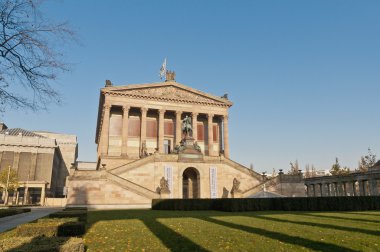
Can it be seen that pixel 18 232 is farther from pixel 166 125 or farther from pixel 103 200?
pixel 166 125

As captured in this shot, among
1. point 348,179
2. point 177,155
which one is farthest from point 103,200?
point 348,179

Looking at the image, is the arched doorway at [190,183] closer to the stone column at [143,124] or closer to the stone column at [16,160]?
the stone column at [143,124]

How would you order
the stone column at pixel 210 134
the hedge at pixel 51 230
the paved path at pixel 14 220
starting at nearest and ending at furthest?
1. the hedge at pixel 51 230
2. the paved path at pixel 14 220
3. the stone column at pixel 210 134

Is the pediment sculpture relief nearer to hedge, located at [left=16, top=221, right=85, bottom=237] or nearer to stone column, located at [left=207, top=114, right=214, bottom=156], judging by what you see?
stone column, located at [left=207, top=114, right=214, bottom=156]

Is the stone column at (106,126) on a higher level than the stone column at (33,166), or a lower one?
higher

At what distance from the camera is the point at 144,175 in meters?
42.8

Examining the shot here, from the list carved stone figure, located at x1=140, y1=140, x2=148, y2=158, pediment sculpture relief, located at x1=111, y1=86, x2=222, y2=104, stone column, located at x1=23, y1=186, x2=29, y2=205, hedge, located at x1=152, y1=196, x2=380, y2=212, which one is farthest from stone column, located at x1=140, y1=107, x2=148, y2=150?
stone column, located at x1=23, y1=186, x2=29, y2=205

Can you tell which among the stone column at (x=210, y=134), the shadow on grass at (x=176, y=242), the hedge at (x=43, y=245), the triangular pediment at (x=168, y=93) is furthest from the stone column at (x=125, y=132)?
the hedge at (x=43, y=245)

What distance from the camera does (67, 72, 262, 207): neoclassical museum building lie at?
36.9 meters

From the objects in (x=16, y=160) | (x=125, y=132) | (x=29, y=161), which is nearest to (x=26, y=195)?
(x=29, y=161)

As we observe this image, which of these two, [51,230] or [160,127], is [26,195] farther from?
[51,230]

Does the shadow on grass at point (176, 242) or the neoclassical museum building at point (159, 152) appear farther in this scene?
the neoclassical museum building at point (159, 152)

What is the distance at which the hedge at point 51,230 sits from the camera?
31.7ft

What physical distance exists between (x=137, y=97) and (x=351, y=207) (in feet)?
138
